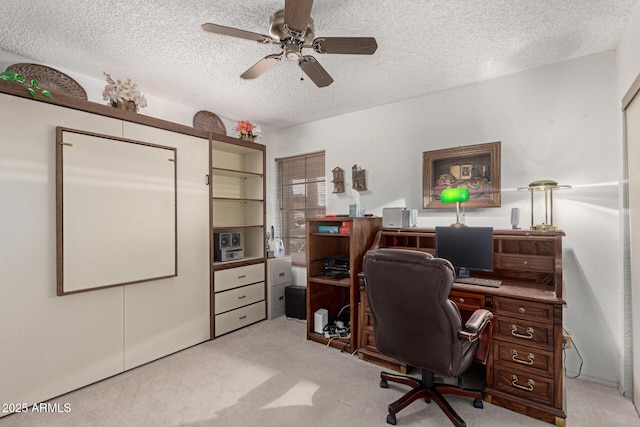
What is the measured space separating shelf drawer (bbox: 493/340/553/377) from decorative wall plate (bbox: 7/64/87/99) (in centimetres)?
399

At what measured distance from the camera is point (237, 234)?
147 inches

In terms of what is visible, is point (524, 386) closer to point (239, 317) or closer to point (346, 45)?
point (346, 45)

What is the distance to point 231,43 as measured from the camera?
229cm

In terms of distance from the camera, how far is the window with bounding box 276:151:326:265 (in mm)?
4203

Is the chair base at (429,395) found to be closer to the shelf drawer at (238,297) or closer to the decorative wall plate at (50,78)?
the shelf drawer at (238,297)

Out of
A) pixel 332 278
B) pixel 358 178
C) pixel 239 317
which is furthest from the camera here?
pixel 358 178

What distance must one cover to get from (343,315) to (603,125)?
3021 millimetres

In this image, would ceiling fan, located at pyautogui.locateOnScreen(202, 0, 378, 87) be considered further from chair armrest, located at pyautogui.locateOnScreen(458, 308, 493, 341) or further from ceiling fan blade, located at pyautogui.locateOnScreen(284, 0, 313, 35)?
chair armrest, located at pyautogui.locateOnScreen(458, 308, 493, 341)

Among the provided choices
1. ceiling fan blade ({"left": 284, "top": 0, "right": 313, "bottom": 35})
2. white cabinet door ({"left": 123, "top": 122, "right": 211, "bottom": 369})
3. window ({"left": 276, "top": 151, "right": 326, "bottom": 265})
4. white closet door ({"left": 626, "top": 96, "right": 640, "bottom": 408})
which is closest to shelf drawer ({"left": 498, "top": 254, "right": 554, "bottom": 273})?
white closet door ({"left": 626, "top": 96, "right": 640, "bottom": 408})

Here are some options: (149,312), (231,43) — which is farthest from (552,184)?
(149,312)

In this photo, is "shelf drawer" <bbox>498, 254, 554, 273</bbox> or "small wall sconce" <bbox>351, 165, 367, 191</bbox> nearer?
"shelf drawer" <bbox>498, 254, 554, 273</bbox>

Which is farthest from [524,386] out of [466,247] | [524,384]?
[466,247]

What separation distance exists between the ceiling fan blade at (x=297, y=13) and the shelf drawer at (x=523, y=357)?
244 cm

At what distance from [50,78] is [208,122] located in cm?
150
